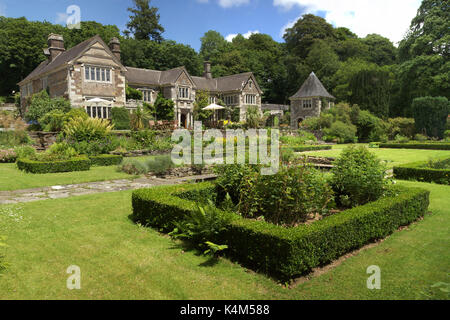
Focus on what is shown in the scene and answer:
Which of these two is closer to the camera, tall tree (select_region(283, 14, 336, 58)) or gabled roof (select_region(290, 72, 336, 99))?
gabled roof (select_region(290, 72, 336, 99))

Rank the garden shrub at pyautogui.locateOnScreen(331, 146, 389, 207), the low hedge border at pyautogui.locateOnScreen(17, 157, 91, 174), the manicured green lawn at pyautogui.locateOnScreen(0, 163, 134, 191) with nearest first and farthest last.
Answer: the garden shrub at pyautogui.locateOnScreen(331, 146, 389, 207) → the manicured green lawn at pyautogui.locateOnScreen(0, 163, 134, 191) → the low hedge border at pyautogui.locateOnScreen(17, 157, 91, 174)

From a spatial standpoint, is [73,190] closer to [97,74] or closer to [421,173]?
[421,173]

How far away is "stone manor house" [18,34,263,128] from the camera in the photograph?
28.6 m

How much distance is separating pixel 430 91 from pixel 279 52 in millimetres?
35791

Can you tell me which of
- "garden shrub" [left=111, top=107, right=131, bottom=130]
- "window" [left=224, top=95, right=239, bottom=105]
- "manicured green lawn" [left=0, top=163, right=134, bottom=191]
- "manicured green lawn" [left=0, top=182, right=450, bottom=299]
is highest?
"window" [left=224, top=95, right=239, bottom=105]

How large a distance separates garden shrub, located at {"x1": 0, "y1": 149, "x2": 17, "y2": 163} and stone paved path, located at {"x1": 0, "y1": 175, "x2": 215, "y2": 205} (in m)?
7.94

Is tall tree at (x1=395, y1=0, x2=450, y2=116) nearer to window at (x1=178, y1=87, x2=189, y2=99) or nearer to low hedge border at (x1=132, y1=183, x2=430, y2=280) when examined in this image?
window at (x1=178, y1=87, x2=189, y2=99)

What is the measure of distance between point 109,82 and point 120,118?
377 cm

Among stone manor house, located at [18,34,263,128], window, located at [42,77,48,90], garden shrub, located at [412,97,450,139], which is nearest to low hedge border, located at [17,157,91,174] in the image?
stone manor house, located at [18,34,263,128]

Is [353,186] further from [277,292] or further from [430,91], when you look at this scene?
[430,91]

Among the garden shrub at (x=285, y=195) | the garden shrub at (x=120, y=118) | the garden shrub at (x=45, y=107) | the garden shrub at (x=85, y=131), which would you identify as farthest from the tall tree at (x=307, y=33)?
the garden shrub at (x=285, y=195)

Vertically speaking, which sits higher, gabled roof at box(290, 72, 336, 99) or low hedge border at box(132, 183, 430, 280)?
gabled roof at box(290, 72, 336, 99)
